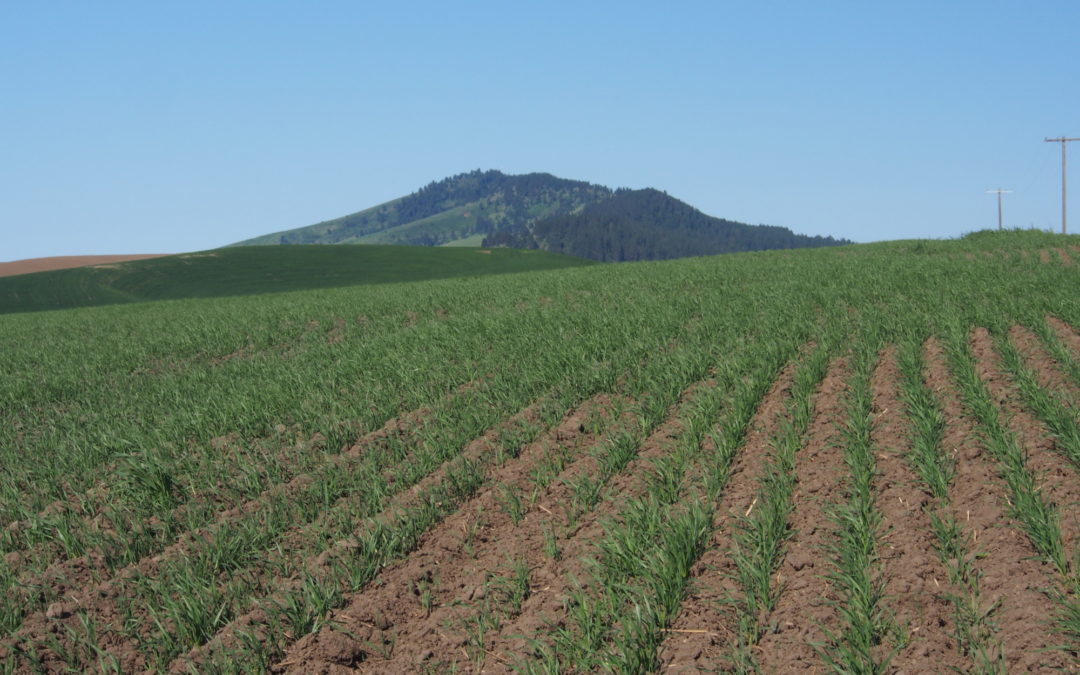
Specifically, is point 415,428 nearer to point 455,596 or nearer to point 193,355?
point 455,596

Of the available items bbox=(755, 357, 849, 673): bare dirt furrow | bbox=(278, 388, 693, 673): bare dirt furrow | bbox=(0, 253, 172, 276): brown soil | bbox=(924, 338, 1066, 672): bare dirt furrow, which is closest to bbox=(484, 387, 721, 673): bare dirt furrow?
bbox=(278, 388, 693, 673): bare dirt furrow

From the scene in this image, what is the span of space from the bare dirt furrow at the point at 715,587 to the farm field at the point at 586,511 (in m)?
0.02

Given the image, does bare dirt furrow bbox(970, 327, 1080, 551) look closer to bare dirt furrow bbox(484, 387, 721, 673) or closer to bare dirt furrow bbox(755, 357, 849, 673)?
bare dirt furrow bbox(755, 357, 849, 673)

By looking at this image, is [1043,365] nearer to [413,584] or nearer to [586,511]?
[586,511]

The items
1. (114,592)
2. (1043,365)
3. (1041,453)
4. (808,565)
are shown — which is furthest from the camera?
(1043,365)

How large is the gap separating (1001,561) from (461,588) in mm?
3433

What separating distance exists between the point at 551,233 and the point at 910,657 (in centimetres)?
19281

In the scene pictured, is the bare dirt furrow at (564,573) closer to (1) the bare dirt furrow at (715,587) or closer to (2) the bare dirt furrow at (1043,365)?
(1) the bare dirt furrow at (715,587)

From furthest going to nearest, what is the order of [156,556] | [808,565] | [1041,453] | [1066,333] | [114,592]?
[1066,333] → [1041,453] → [156,556] → [114,592] → [808,565]

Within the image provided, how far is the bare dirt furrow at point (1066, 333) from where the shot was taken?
33.9 ft

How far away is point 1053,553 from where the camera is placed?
16.4ft

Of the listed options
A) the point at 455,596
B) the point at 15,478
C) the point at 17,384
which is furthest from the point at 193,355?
the point at 455,596

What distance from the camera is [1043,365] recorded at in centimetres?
950

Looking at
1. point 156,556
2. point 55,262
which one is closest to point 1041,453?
point 156,556
